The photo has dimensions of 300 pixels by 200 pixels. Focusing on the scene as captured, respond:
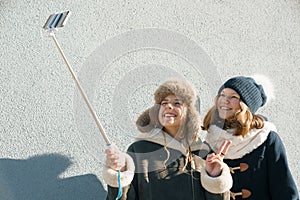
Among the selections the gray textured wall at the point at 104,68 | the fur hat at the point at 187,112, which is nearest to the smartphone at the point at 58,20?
the gray textured wall at the point at 104,68

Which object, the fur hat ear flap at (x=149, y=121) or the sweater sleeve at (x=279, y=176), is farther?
the sweater sleeve at (x=279, y=176)

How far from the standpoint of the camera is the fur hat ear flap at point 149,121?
1.91m

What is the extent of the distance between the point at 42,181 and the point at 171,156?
63cm

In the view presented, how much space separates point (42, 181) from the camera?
2.26 metres

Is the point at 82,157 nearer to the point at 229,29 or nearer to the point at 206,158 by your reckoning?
the point at 206,158

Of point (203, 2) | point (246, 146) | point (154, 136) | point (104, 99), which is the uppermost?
point (203, 2)

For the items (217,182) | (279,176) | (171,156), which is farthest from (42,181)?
(279,176)

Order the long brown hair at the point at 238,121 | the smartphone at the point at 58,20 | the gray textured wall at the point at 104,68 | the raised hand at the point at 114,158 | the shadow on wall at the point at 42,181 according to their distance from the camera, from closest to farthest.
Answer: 1. the raised hand at the point at 114,158
2. the smartphone at the point at 58,20
3. the long brown hair at the point at 238,121
4. the gray textured wall at the point at 104,68
5. the shadow on wall at the point at 42,181

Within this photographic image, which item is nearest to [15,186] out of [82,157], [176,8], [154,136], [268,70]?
[82,157]

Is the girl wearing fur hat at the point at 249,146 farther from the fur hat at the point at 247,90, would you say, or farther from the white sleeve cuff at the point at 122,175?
the white sleeve cuff at the point at 122,175

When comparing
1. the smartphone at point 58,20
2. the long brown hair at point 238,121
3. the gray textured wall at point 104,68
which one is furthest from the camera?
the gray textured wall at point 104,68

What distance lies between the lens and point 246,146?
6.70ft

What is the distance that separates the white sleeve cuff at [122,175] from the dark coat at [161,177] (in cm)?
6

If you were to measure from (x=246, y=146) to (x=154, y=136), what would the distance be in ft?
Answer: 1.17
